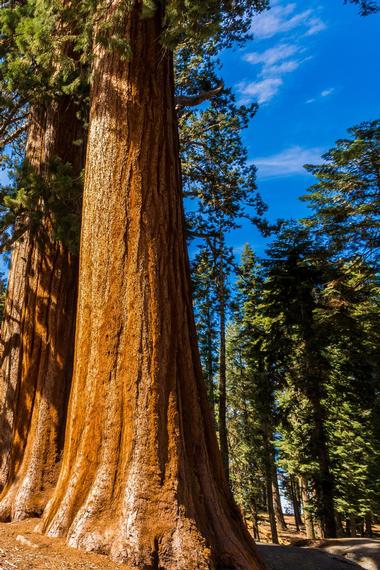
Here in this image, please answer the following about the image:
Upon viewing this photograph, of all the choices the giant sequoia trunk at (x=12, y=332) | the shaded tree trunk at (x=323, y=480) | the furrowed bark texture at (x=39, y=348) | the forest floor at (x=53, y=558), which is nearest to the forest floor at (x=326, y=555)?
the forest floor at (x=53, y=558)

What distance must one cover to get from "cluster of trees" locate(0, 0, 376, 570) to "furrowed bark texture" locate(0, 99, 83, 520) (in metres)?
0.02

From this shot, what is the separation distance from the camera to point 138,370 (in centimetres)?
296

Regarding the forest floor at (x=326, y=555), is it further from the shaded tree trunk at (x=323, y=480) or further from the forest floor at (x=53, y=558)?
the shaded tree trunk at (x=323, y=480)

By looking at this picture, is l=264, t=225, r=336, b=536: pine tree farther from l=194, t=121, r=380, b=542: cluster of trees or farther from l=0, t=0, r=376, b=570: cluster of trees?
l=0, t=0, r=376, b=570: cluster of trees

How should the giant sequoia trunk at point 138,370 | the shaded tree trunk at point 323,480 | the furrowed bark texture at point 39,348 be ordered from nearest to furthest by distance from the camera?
the giant sequoia trunk at point 138,370 → the furrowed bark texture at point 39,348 → the shaded tree trunk at point 323,480

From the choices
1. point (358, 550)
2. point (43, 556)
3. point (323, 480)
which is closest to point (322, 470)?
point (323, 480)

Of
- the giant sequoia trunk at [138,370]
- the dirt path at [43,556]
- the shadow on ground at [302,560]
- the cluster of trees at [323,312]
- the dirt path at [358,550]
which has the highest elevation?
the cluster of trees at [323,312]

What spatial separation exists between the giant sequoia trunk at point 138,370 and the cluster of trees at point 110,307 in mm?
12

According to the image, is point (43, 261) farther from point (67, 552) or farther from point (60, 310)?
point (67, 552)

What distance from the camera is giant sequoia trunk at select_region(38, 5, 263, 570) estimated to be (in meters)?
2.60

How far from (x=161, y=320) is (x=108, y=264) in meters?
0.67

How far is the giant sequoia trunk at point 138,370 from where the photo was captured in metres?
2.60

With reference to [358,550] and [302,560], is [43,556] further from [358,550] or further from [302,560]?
[358,550]

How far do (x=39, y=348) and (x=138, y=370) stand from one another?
93.9 inches
